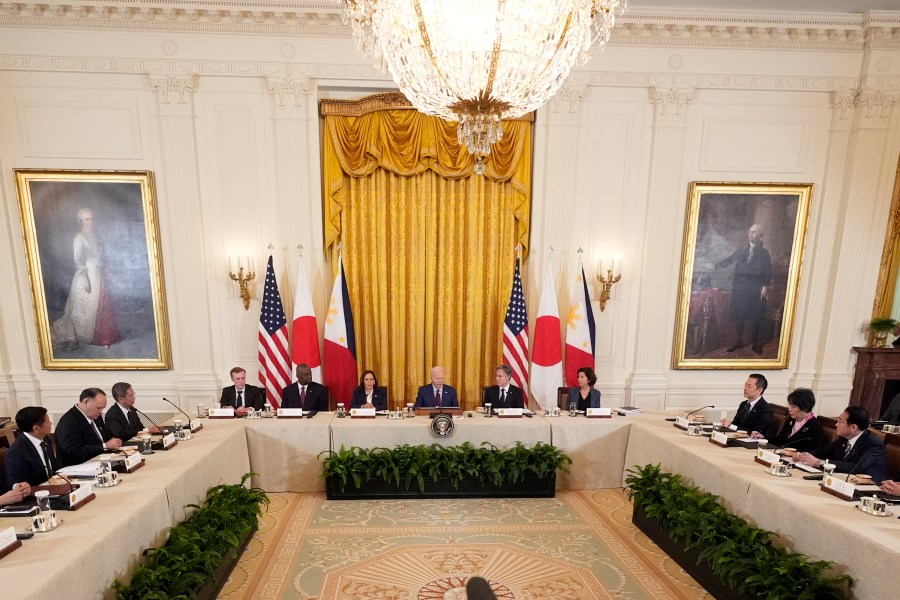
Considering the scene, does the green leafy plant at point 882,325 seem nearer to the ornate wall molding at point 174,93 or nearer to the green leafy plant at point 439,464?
the green leafy plant at point 439,464

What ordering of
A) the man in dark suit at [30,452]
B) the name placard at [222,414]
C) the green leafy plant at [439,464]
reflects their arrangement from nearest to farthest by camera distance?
the man in dark suit at [30,452]
the green leafy plant at [439,464]
the name placard at [222,414]

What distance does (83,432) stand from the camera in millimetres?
4258

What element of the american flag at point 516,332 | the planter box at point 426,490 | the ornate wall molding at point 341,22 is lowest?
the planter box at point 426,490

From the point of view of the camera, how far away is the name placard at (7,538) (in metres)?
2.43

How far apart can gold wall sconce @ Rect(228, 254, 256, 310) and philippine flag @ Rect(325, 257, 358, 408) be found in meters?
1.17

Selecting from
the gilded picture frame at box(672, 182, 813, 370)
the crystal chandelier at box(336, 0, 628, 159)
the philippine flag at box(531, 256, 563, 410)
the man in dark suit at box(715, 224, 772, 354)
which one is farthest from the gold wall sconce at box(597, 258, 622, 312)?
the crystal chandelier at box(336, 0, 628, 159)

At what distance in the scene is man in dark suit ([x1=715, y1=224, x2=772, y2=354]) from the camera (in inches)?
274

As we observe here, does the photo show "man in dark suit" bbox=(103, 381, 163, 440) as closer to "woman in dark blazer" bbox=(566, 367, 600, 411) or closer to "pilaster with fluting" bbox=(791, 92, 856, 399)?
"woman in dark blazer" bbox=(566, 367, 600, 411)

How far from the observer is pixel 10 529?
2502 millimetres

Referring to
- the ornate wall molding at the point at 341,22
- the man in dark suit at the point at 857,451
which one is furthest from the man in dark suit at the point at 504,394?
the ornate wall molding at the point at 341,22

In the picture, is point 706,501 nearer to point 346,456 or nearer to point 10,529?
point 346,456

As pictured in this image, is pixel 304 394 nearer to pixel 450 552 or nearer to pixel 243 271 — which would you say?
pixel 243 271

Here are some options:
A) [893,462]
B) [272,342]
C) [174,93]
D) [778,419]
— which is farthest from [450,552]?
[174,93]

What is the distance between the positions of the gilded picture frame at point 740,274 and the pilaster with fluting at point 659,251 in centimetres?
18
